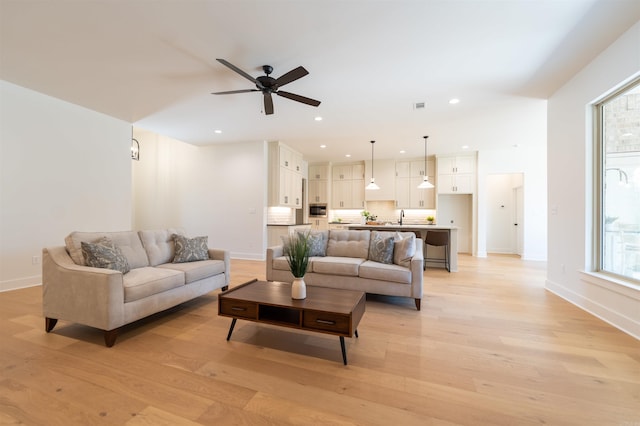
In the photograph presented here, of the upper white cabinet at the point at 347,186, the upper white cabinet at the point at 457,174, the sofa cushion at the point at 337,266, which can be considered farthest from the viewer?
the upper white cabinet at the point at 347,186

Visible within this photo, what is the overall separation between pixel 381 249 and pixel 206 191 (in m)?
5.26

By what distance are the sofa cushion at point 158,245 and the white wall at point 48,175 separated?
2159mm

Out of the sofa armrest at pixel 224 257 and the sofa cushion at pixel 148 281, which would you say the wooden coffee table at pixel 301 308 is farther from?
the sofa armrest at pixel 224 257

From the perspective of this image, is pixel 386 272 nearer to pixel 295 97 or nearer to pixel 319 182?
pixel 295 97

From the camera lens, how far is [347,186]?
901cm

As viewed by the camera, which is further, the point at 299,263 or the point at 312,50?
the point at 312,50

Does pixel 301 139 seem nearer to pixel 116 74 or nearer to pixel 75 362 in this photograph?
pixel 116 74

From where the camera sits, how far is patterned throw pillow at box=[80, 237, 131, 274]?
8.34 feet

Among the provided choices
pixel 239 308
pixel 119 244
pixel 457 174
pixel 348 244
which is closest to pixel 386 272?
pixel 348 244

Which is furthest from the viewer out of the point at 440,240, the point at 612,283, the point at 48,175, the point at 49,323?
the point at 440,240

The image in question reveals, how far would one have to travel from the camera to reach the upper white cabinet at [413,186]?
8.14 meters

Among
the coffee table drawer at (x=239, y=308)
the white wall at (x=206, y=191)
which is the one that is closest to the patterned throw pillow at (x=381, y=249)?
the coffee table drawer at (x=239, y=308)

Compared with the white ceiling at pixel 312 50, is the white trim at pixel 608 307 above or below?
below

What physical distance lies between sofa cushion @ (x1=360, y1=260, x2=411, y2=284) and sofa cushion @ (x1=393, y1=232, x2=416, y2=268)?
82 mm
